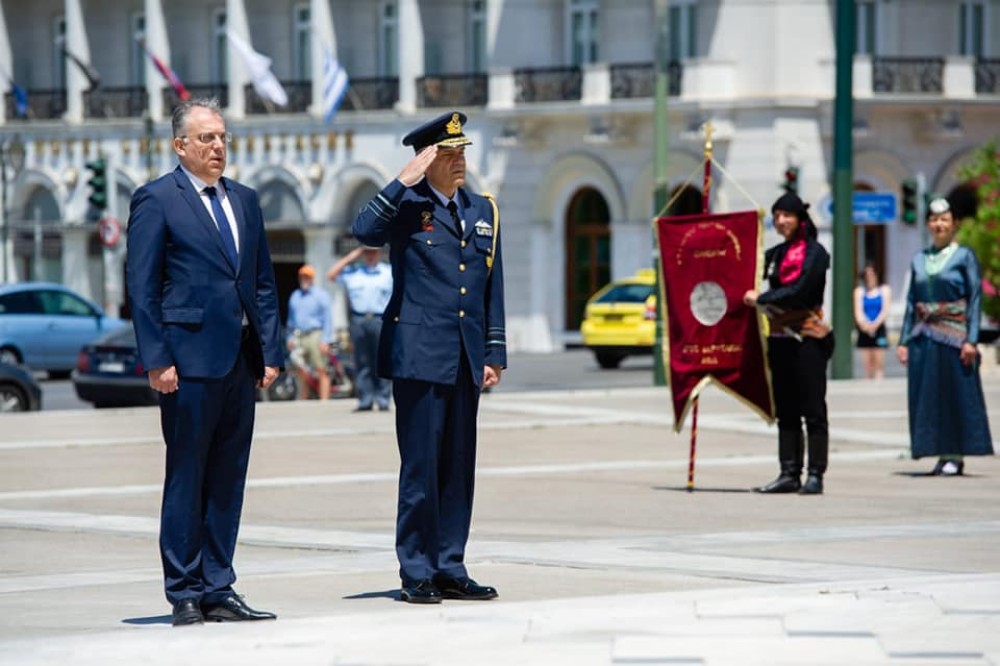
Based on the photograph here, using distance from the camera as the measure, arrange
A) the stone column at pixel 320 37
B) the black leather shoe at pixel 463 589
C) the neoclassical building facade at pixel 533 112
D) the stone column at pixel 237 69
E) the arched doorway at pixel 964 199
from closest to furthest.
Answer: the black leather shoe at pixel 463 589 → the neoclassical building facade at pixel 533 112 → the arched doorway at pixel 964 199 → the stone column at pixel 320 37 → the stone column at pixel 237 69

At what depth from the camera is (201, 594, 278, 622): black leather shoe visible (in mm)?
9367

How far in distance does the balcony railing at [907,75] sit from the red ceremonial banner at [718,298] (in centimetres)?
3460

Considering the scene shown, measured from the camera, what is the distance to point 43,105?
2382 inches

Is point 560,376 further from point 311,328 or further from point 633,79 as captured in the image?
point 633,79

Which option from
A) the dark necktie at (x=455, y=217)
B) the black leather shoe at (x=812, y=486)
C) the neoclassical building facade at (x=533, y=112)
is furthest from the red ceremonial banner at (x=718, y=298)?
the neoclassical building facade at (x=533, y=112)

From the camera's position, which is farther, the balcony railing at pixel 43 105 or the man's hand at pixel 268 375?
the balcony railing at pixel 43 105

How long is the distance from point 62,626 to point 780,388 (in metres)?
7.42

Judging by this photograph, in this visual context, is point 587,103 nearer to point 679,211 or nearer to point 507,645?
point 679,211

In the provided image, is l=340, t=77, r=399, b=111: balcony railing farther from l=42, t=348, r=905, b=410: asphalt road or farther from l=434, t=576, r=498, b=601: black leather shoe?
l=434, t=576, r=498, b=601: black leather shoe

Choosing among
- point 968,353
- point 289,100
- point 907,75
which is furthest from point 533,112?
point 968,353

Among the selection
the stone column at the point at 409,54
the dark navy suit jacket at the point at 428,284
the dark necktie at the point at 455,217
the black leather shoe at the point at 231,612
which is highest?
the stone column at the point at 409,54

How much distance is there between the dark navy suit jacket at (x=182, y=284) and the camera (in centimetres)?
948

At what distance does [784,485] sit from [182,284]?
23.2 ft

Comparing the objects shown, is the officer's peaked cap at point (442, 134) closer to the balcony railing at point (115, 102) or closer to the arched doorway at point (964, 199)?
the arched doorway at point (964, 199)
